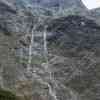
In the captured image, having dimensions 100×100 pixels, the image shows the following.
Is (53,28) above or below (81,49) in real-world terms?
above

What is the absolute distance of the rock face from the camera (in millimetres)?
1268

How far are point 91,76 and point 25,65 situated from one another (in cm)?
48

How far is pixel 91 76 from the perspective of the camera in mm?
1279

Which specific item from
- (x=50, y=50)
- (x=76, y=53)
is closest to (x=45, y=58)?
(x=50, y=50)

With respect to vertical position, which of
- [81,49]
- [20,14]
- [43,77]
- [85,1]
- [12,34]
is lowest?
[43,77]

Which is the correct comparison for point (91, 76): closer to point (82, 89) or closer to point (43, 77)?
point (82, 89)

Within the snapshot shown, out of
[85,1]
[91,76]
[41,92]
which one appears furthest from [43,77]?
[85,1]

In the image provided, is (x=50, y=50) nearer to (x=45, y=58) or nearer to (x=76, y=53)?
(x=45, y=58)

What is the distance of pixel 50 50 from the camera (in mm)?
1348

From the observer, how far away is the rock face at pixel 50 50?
1.27m

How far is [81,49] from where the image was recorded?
52.5 inches

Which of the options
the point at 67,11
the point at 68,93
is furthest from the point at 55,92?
the point at 67,11

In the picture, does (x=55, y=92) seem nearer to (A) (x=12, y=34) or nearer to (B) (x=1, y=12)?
(A) (x=12, y=34)

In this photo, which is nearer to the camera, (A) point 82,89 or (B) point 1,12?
(A) point 82,89
